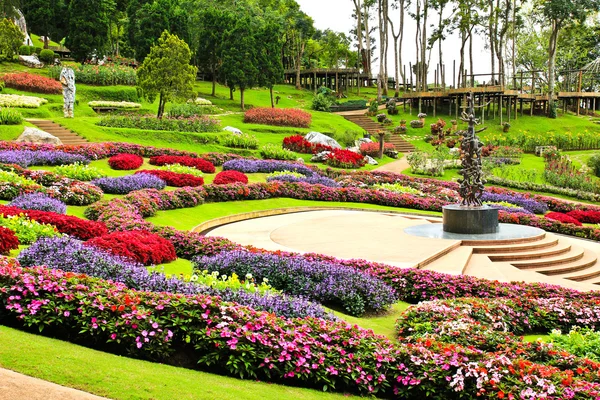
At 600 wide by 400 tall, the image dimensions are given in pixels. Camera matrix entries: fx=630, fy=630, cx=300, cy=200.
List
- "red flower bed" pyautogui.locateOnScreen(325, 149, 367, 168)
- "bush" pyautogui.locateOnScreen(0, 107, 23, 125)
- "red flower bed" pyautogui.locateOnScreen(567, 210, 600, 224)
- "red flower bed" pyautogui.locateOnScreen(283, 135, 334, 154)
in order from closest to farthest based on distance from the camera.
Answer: "red flower bed" pyautogui.locateOnScreen(567, 210, 600, 224)
"bush" pyautogui.locateOnScreen(0, 107, 23, 125)
"red flower bed" pyautogui.locateOnScreen(325, 149, 367, 168)
"red flower bed" pyautogui.locateOnScreen(283, 135, 334, 154)

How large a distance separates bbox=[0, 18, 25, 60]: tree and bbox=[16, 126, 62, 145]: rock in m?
22.4

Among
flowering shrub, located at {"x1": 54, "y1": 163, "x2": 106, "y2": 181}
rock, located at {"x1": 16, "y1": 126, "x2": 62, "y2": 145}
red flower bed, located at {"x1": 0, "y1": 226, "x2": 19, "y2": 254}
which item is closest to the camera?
red flower bed, located at {"x1": 0, "y1": 226, "x2": 19, "y2": 254}

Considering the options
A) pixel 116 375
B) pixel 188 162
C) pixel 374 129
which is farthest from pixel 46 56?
pixel 116 375

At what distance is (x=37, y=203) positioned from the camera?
41.9ft

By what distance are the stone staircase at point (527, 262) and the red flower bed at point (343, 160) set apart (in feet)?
55.4

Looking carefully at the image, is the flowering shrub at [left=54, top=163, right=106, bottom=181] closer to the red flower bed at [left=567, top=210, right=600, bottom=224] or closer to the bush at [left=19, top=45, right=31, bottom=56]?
the red flower bed at [left=567, top=210, right=600, bottom=224]

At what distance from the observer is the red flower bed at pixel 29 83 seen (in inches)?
1460

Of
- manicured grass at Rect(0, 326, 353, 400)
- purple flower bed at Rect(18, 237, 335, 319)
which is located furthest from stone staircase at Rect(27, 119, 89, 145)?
manicured grass at Rect(0, 326, 353, 400)

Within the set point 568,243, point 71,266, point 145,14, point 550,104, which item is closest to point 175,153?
point 568,243

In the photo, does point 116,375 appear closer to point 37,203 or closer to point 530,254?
point 37,203

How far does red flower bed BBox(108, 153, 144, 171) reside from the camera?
866 inches

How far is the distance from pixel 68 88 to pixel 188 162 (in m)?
10.2

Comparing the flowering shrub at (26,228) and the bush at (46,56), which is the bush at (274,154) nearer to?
the flowering shrub at (26,228)

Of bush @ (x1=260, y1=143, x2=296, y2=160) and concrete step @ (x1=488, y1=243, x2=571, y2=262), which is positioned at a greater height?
bush @ (x1=260, y1=143, x2=296, y2=160)
